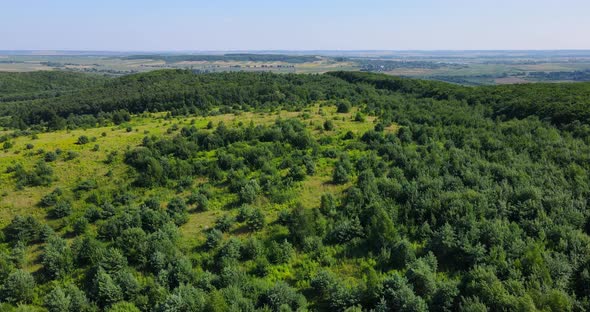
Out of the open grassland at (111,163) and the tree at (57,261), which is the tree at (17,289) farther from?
the open grassland at (111,163)

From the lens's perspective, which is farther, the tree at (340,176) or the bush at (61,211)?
the tree at (340,176)

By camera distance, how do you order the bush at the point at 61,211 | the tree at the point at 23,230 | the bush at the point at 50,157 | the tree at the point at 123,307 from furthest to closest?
1. the bush at the point at 50,157
2. the bush at the point at 61,211
3. the tree at the point at 23,230
4. the tree at the point at 123,307

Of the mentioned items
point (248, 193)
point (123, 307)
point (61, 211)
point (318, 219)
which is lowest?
point (123, 307)

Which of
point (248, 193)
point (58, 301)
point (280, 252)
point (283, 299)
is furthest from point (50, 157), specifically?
point (283, 299)

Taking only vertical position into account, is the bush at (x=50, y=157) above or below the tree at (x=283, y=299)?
above

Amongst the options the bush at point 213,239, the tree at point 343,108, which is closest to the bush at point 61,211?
the bush at point 213,239

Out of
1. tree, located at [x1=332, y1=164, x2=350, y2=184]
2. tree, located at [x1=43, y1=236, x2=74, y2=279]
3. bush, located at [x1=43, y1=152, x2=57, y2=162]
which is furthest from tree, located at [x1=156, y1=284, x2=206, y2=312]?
bush, located at [x1=43, y1=152, x2=57, y2=162]

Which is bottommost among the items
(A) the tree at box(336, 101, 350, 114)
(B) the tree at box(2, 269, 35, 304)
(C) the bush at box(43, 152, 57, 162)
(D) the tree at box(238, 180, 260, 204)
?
(B) the tree at box(2, 269, 35, 304)

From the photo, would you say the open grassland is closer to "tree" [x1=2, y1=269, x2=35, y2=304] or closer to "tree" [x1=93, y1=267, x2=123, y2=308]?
"tree" [x1=93, y1=267, x2=123, y2=308]

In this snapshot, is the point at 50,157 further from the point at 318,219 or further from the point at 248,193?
the point at 318,219

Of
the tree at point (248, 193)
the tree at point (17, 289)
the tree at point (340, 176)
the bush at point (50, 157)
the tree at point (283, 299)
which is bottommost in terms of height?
the tree at point (17, 289)
